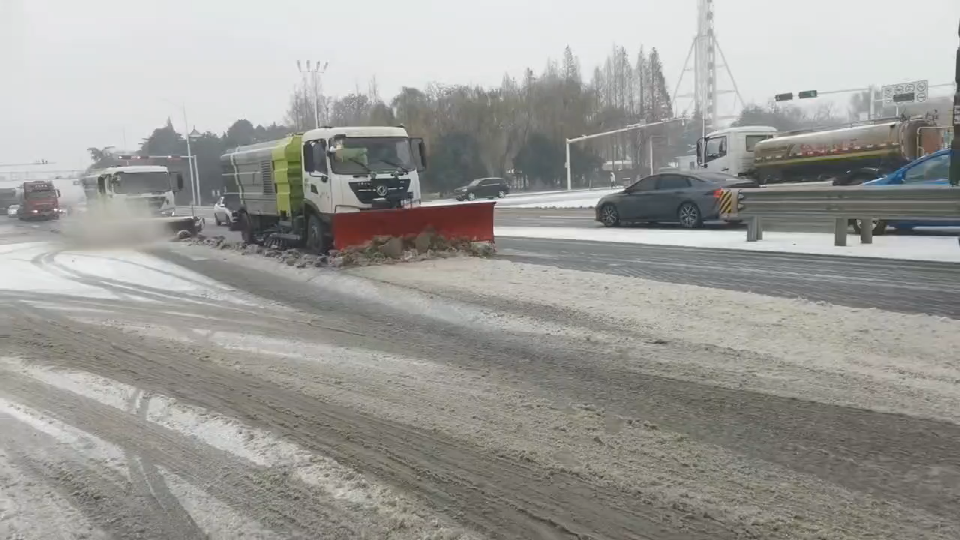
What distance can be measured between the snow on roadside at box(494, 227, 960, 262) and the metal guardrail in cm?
47

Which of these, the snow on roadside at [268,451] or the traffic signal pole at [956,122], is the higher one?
the traffic signal pole at [956,122]

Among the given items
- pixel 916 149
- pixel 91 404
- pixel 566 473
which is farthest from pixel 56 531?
pixel 916 149

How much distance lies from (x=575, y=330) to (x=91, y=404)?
15.0 ft

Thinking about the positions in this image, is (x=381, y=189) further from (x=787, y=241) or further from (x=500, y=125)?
(x=500, y=125)

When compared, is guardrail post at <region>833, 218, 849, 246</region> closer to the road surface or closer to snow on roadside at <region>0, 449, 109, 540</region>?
the road surface

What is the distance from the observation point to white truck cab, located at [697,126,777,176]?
28344 mm

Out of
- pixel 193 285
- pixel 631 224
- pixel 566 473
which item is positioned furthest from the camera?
pixel 631 224

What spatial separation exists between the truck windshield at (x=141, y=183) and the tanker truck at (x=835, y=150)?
71.4 feet

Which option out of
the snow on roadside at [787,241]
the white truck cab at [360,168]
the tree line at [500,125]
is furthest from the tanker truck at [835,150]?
the tree line at [500,125]

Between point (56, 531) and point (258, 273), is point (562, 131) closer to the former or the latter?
point (258, 273)

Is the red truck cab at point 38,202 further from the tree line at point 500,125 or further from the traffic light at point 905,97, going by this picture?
the traffic light at point 905,97

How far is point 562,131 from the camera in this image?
76312 mm

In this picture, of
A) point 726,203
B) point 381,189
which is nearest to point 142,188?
point 381,189

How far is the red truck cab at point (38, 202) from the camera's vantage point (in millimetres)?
49094
